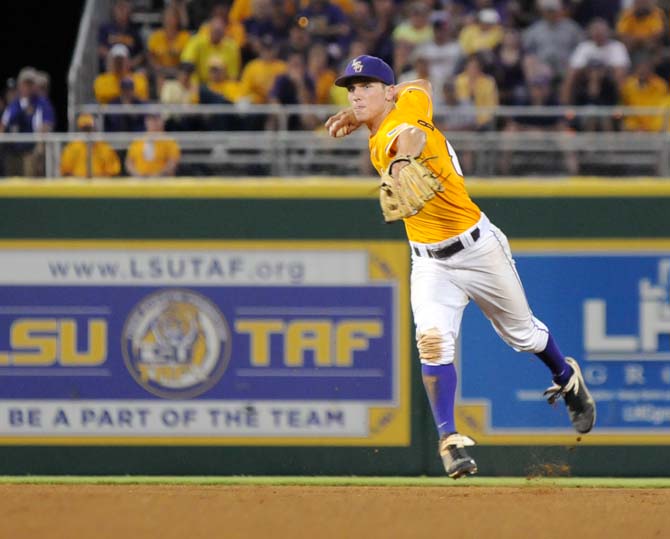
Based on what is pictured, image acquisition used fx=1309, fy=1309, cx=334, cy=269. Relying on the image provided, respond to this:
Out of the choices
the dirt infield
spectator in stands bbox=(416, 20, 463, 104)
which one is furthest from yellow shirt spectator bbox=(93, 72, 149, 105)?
the dirt infield

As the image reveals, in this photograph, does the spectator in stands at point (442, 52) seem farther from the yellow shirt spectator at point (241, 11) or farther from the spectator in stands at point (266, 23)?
the yellow shirt spectator at point (241, 11)

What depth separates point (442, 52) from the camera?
14.2 meters

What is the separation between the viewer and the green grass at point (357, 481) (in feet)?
26.8

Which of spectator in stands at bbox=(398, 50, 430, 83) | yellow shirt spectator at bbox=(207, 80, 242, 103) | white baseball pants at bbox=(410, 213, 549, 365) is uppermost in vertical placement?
spectator in stands at bbox=(398, 50, 430, 83)

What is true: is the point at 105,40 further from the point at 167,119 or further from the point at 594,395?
the point at 594,395

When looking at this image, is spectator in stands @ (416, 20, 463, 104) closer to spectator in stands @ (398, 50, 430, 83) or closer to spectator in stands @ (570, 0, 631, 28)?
spectator in stands @ (398, 50, 430, 83)

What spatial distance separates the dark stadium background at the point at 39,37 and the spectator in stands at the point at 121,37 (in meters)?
2.01

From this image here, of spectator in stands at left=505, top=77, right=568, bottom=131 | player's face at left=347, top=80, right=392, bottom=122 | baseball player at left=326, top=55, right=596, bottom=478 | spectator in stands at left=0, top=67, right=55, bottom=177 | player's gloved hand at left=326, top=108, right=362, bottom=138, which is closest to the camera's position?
baseball player at left=326, top=55, right=596, bottom=478

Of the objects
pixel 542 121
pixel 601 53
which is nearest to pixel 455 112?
pixel 542 121

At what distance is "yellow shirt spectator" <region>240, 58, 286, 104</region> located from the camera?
45.0ft

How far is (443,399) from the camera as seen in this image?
6887 millimetres

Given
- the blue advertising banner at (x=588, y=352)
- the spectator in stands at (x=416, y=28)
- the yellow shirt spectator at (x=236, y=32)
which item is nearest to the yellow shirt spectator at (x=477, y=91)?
the spectator in stands at (x=416, y=28)

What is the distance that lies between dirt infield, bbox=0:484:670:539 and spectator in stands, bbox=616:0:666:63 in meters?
7.73

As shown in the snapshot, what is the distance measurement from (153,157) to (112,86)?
107 inches
